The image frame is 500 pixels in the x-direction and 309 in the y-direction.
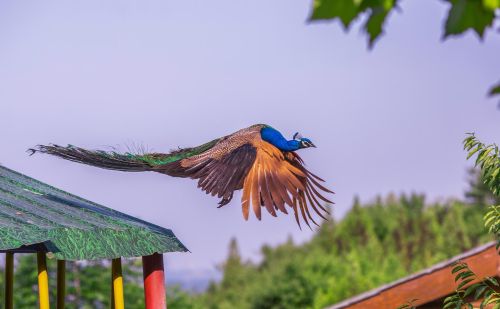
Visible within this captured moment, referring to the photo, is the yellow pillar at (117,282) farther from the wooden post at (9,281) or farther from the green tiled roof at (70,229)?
the wooden post at (9,281)

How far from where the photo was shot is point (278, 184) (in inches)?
217

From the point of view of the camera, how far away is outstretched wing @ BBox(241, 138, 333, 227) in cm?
541

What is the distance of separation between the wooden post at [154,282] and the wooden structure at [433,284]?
260cm

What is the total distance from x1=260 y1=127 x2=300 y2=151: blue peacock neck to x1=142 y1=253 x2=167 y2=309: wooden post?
2.92 ft

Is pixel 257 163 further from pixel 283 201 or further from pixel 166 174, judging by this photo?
pixel 166 174

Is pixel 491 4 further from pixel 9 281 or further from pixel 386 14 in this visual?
pixel 9 281

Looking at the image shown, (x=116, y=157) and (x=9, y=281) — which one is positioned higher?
(x=116, y=157)

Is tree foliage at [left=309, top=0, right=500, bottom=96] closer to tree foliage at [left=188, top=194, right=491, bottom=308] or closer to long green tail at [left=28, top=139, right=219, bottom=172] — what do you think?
long green tail at [left=28, top=139, right=219, bottom=172]

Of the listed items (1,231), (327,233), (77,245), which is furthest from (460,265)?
(327,233)

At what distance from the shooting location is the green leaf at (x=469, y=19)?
2.13 m

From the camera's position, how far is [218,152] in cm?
599

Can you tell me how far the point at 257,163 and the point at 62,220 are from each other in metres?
1.07

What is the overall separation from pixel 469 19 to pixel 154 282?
3.90 metres

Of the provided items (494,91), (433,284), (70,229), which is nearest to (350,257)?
(433,284)
